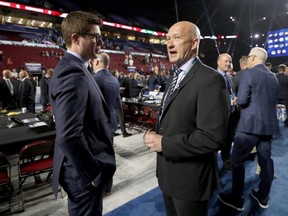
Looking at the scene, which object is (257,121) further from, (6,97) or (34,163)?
(6,97)

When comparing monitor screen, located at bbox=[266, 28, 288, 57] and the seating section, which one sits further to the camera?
the seating section

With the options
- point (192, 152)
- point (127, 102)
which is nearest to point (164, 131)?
point (192, 152)

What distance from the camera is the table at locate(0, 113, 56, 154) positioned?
2493mm

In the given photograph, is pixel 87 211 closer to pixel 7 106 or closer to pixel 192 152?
pixel 192 152

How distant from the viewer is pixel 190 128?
1247 mm

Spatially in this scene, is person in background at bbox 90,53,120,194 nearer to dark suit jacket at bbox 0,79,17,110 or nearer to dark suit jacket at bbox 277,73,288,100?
dark suit jacket at bbox 0,79,17,110

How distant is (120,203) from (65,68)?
200cm

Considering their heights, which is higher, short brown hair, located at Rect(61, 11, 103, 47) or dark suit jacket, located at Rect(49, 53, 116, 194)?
short brown hair, located at Rect(61, 11, 103, 47)

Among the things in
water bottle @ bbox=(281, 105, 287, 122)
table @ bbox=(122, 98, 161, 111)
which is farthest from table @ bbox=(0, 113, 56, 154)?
water bottle @ bbox=(281, 105, 287, 122)

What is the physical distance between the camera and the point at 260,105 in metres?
2.31

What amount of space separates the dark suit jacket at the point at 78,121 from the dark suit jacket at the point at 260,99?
5.59 ft

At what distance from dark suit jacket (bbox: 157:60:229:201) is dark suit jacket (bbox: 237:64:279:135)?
1.24 m

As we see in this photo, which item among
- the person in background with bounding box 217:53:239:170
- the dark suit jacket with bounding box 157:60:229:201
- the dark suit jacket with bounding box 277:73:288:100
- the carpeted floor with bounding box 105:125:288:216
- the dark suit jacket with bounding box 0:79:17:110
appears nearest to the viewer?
the dark suit jacket with bounding box 157:60:229:201

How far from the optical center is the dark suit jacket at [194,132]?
1.14 metres
